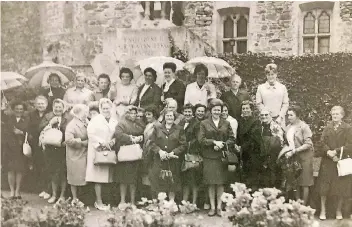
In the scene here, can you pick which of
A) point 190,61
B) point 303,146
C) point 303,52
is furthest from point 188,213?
point 303,52

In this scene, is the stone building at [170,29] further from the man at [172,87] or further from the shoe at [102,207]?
the shoe at [102,207]

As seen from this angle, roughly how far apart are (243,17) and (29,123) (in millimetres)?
3265

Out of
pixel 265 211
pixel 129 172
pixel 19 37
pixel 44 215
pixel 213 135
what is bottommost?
pixel 44 215

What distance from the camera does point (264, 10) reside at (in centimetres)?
655

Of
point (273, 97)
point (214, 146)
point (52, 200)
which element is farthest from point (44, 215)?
point (273, 97)

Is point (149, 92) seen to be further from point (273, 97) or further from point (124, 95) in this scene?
point (273, 97)

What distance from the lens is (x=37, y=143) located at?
15.0 feet

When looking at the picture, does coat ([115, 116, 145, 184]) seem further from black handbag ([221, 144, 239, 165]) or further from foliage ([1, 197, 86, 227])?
black handbag ([221, 144, 239, 165])

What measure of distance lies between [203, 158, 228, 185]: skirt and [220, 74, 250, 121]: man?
0.39 m

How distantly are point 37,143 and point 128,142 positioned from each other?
89 centimetres

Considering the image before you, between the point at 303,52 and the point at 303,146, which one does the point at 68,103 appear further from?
the point at 303,52

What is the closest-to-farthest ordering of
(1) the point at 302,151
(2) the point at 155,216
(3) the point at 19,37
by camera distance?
(2) the point at 155,216
(1) the point at 302,151
(3) the point at 19,37

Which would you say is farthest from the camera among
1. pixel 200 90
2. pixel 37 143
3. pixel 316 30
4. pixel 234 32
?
pixel 234 32

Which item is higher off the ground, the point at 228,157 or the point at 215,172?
the point at 228,157
